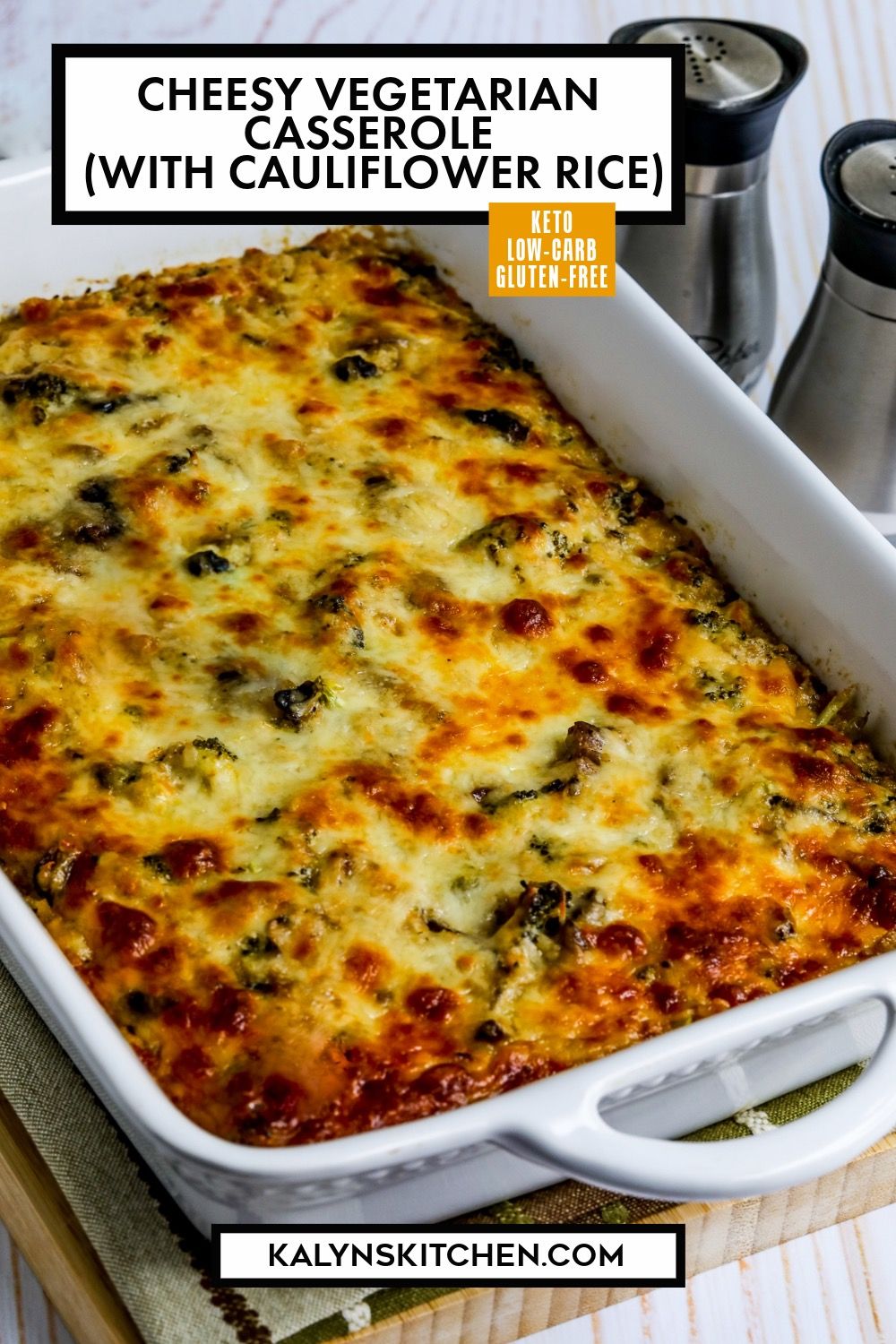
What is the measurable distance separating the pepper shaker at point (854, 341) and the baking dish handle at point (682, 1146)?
203cm

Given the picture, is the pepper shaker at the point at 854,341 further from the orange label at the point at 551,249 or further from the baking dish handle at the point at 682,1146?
the baking dish handle at the point at 682,1146

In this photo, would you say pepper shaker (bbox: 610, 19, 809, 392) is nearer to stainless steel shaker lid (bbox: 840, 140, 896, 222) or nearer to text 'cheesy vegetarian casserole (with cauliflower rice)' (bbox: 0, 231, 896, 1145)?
stainless steel shaker lid (bbox: 840, 140, 896, 222)

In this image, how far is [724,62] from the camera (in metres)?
4.29

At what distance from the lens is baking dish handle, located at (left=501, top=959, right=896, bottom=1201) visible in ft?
8.37

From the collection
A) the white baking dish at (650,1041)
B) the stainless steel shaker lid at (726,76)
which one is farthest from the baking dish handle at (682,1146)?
the stainless steel shaker lid at (726,76)

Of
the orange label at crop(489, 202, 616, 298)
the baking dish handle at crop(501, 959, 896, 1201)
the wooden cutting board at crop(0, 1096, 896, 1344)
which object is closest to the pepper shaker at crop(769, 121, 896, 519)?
the orange label at crop(489, 202, 616, 298)

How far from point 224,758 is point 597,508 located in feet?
→ 3.33

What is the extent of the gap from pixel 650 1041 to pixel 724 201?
2.43m

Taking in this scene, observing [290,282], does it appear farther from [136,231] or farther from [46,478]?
[46,478]

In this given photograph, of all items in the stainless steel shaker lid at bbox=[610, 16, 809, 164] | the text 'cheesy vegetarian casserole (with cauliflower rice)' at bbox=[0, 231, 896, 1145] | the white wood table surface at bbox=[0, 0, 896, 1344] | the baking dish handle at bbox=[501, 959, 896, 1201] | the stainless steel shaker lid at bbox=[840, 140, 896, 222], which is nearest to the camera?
the baking dish handle at bbox=[501, 959, 896, 1201]

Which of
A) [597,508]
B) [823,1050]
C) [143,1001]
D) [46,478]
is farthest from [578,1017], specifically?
[46,478]

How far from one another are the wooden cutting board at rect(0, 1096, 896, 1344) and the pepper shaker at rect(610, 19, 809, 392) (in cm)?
221

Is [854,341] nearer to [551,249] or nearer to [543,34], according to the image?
[551,249]

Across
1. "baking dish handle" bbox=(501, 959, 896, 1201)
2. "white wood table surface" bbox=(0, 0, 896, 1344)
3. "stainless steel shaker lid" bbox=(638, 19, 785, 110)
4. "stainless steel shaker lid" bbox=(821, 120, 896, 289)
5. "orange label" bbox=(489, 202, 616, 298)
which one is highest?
"stainless steel shaker lid" bbox=(638, 19, 785, 110)
